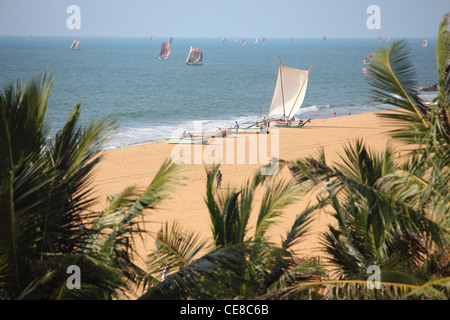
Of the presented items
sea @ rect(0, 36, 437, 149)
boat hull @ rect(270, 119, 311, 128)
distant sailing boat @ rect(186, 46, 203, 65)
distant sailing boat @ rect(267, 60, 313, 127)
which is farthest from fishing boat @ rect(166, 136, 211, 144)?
distant sailing boat @ rect(186, 46, 203, 65)

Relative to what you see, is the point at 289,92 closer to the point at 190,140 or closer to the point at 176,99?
the point at 190,140

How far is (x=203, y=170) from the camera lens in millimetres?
23141

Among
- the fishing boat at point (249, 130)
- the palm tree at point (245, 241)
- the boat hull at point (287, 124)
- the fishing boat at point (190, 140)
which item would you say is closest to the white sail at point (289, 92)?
the boat hull at point (287, 124)

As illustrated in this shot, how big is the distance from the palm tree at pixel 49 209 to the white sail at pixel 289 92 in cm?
3582

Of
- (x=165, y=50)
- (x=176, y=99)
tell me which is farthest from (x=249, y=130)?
(x=165, y=50)

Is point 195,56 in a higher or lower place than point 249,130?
higher

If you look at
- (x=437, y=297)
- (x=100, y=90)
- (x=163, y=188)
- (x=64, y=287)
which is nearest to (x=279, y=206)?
(x=163, y=188)

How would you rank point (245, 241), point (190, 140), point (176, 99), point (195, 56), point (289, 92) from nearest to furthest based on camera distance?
point (245, 241) < point (190, 140) < point (289, 92) < point (176, 99) < point (195, 56)

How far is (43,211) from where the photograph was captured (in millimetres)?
4008

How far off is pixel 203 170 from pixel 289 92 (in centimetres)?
1977

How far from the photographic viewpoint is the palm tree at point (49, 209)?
3.77m

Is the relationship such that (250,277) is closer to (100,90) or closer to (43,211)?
(43,211)

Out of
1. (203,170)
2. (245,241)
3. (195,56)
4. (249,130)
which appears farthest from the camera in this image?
(195,56)
